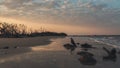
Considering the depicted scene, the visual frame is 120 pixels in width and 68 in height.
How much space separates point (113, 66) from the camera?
22.7 metres

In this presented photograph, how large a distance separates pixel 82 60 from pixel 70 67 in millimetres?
4466

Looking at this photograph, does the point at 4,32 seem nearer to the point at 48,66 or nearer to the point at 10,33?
the point at 10,33

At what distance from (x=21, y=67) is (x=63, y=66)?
12.5 feet

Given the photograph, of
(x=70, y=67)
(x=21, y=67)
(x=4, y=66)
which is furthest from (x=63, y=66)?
(x=4, y=66)

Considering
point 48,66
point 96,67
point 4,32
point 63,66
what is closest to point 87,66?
point 96,67

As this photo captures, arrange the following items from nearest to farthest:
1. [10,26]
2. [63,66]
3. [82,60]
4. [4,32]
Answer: [63,66], [82,60], [4,32], [10,26]

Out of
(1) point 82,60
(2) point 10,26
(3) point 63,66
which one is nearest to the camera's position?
(3) point 63,66

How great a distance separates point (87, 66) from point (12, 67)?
266 inches

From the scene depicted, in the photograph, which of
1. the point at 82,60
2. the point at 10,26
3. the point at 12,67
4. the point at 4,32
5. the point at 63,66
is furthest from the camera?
the point at 10,26

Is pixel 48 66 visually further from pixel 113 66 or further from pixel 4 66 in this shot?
pixel 113 66

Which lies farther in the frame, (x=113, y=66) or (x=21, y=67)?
(x=113, y=66)

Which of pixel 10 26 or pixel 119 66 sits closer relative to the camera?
pixel 119 66

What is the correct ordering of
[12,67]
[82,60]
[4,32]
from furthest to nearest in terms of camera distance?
[4,32] < [82,60] < [12,67]

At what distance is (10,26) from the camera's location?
→ 187m
